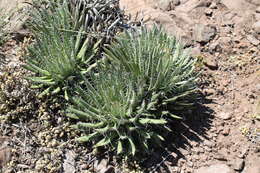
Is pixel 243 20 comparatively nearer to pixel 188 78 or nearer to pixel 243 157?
pixel 188 78

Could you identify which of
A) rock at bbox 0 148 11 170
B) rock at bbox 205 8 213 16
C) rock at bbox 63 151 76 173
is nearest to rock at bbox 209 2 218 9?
rock at bbox 205 8 213 16

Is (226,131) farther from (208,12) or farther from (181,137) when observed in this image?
(208,12)

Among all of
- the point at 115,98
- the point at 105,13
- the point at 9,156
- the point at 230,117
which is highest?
the point at 105,13

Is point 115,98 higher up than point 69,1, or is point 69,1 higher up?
point 69,1

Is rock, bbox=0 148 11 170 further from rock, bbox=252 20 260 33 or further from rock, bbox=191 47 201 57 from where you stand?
rock, bbox=252 20 260 33

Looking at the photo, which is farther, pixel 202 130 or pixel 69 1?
pixel 69 1

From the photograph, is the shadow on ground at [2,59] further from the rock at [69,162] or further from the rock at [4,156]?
the rock at [69,162]

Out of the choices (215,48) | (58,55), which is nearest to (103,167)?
(58,55)

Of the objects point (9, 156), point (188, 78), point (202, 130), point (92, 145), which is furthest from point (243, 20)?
point (9, 156)
